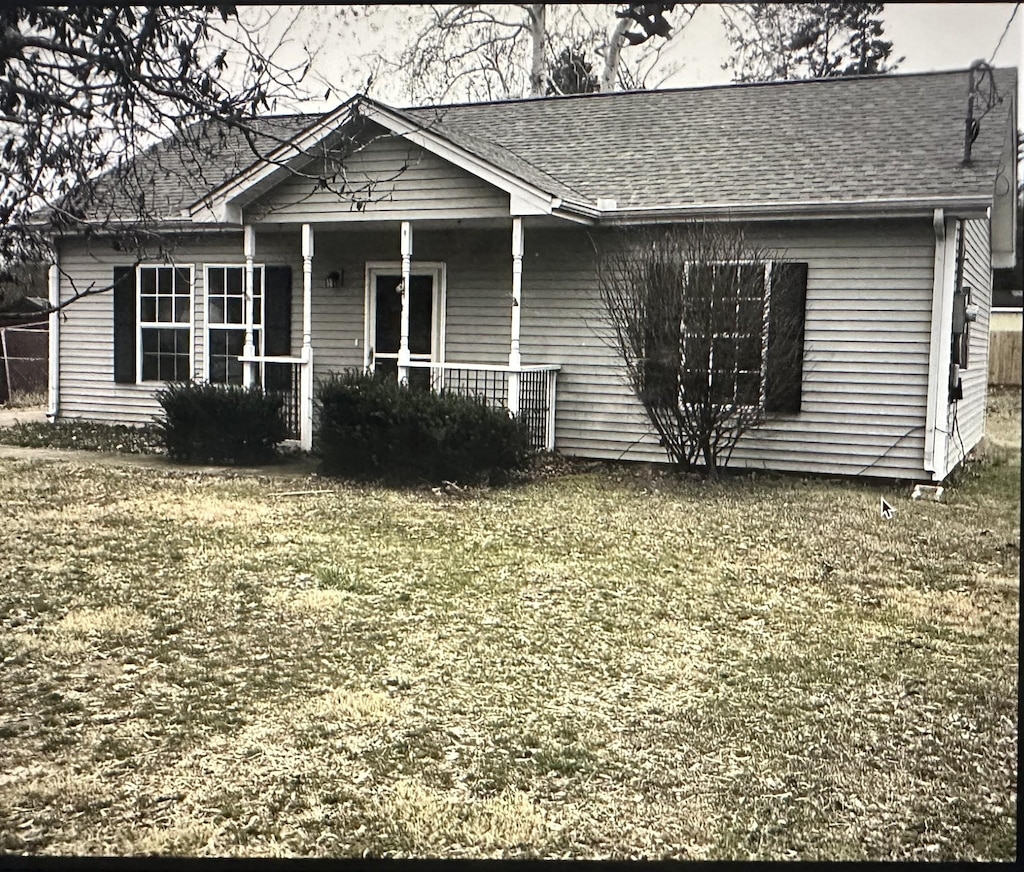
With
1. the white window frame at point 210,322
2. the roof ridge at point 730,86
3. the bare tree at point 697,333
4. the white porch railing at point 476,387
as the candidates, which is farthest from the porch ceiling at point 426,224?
the white porch railing at point 476,387

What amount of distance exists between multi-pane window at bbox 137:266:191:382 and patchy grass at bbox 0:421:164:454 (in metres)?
0.60

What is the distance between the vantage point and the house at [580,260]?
7.99 meters

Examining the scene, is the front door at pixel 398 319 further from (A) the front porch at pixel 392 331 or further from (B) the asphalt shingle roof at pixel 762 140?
(B) the asphalt shingle roof at pixel 762 140

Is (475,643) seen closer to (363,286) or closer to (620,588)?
(620,588)

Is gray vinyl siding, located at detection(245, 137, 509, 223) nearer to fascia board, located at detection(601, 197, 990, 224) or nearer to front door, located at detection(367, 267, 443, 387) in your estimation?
fascia board, located at detection(601, 197, 990, 224)

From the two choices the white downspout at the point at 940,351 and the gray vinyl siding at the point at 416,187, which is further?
the gray vinyl siding at the point at 416,187

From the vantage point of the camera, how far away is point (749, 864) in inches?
98.7

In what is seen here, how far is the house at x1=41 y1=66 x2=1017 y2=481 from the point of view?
7992mm

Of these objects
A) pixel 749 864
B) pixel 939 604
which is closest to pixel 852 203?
pixel 939 604

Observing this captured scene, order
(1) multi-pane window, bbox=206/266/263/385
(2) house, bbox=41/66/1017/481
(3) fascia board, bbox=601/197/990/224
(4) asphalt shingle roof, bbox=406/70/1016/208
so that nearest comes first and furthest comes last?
(3) fascia board, bbox=601/197/990/224
(2) house, bbox=41/66/1017/481
(4) asphalt shingle roof, bbox=406/70/1016/208
(1) multi-pane window, bbox=206/266/263/385

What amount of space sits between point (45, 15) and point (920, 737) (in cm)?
428

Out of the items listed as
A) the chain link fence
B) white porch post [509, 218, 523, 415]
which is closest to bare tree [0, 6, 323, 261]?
the chain link fence

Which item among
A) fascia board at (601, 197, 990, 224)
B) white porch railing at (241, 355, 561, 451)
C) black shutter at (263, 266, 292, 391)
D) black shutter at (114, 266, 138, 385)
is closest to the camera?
fascia board at (601, 197, 990, 224)

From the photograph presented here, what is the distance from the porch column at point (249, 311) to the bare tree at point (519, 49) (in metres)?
2.06
